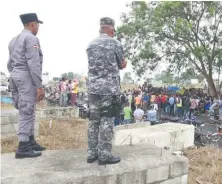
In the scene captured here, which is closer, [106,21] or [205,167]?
[106,21]

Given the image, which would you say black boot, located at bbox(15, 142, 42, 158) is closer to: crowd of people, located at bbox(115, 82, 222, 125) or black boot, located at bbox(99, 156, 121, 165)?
black boot, located at bbox(99, 156, 121, 165)

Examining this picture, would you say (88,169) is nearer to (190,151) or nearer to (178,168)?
(178,168)

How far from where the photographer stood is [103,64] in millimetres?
3219

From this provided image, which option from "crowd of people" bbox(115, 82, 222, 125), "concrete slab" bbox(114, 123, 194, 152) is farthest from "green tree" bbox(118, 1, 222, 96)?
"concrete slab" bbox(114, 123, 194, 152)

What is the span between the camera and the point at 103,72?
3225 millimetres

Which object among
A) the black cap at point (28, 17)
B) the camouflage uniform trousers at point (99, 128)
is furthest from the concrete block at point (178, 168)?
the black cap at point (28, 17)

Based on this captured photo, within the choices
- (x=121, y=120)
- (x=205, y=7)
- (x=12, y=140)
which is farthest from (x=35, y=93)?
(x=205, y=7)

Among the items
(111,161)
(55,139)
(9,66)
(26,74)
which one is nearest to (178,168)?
(111,161)

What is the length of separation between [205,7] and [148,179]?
1968cm

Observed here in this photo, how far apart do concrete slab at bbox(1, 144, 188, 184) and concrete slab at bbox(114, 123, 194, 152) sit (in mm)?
2772

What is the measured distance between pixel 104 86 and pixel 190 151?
177 inches

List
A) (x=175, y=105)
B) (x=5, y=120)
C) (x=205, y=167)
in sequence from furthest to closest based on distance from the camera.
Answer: (x=175, y=105), (x=5, y=120), (x=205, y=167)

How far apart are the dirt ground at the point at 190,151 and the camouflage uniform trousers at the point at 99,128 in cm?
190

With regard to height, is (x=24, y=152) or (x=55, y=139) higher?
(x=24, y=152)
